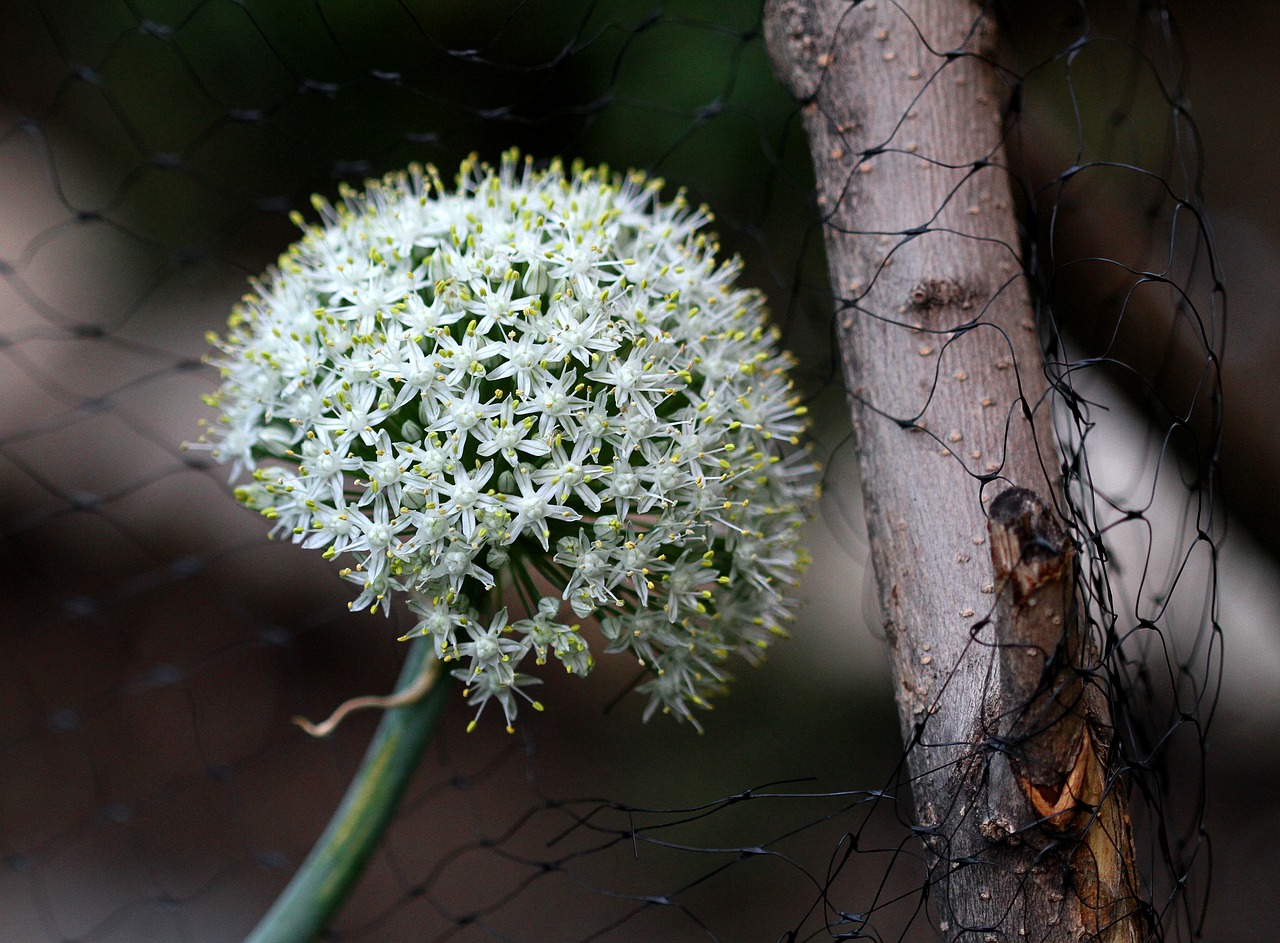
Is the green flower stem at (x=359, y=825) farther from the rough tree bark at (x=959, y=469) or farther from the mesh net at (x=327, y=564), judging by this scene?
the mesh net at (x=327, y=564)

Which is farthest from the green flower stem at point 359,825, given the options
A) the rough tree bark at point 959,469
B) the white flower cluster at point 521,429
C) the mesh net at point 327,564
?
the mesh net at point 327,564

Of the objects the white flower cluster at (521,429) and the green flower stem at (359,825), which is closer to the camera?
the white flower cluster at (521,429)

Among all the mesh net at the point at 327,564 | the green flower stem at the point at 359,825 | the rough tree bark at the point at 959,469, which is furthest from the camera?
the mesh net at the point at 327,564

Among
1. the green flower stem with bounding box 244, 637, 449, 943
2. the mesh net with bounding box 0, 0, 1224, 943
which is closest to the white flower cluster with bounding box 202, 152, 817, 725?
the green flower stem with bounding box 244, 637, 449, 943

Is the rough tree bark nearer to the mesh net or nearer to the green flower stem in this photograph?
the green flower stem

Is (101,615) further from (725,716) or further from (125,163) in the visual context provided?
(725,716)
